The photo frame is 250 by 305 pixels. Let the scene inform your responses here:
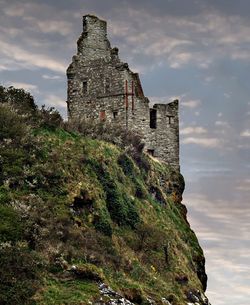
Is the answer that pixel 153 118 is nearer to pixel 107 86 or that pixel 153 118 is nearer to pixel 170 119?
pixel 170 119

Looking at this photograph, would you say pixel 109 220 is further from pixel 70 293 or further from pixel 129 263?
pixel 70 293

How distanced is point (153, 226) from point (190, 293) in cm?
436

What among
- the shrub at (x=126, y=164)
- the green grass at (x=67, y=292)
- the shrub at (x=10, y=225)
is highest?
the shrub at (x=126, y=164)

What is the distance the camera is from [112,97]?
51094 millimetres

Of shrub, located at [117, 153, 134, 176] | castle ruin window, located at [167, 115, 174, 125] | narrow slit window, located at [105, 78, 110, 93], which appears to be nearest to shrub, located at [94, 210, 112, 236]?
shrub, located at [117, 153, 134, 176]

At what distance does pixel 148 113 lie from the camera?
51969mm

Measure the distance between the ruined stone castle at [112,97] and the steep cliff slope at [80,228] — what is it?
6373 millimetres

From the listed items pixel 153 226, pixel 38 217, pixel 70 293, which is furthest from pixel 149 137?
pixel 70 293

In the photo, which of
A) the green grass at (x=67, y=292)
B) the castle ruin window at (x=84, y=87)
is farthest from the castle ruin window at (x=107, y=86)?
the green grass at (x=67, y=292)

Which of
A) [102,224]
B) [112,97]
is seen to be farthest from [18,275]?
[112,97]

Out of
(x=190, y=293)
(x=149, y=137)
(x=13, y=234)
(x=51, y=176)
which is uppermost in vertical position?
(x=149, y=137)

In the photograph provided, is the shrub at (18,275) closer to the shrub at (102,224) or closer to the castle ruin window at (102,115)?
the shrub at (102,224)

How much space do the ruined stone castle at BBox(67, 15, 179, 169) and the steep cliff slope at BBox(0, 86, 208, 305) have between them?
6.37 m

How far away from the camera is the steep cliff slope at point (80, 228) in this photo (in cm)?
2766
